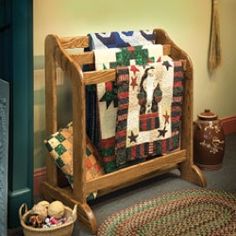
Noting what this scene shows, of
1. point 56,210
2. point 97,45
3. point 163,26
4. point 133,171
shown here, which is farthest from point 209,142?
point 56,210

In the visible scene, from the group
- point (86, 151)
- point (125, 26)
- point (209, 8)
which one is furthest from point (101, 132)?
point (209, 8)

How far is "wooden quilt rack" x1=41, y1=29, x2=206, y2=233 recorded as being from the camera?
1.80m

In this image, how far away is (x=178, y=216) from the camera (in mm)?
1933

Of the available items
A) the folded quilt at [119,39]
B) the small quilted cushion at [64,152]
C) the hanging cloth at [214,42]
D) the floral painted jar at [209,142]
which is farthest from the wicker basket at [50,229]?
the hanging cloth at [214,42]

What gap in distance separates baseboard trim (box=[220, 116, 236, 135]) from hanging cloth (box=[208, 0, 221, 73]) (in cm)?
42

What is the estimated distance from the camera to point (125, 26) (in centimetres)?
239

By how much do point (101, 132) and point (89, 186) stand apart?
0.24 m

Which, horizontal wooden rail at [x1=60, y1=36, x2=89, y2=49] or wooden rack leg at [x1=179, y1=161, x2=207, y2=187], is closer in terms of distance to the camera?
horizontal wooden rail at [x1=60, y1=36, x2=89, y2=49]

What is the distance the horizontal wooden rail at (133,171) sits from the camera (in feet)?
6.29

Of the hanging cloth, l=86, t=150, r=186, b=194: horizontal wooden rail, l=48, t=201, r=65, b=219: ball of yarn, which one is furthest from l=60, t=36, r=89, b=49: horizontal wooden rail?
the hanging cloth

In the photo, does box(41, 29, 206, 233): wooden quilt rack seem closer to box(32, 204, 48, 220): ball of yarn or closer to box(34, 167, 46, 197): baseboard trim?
box(34, 167, 46, 197): baseboard trim

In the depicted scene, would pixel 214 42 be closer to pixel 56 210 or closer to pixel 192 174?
pixel 192 174

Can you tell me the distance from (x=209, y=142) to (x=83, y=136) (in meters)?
0.96

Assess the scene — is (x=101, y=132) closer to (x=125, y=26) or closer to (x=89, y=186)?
(x=89, y=186)
